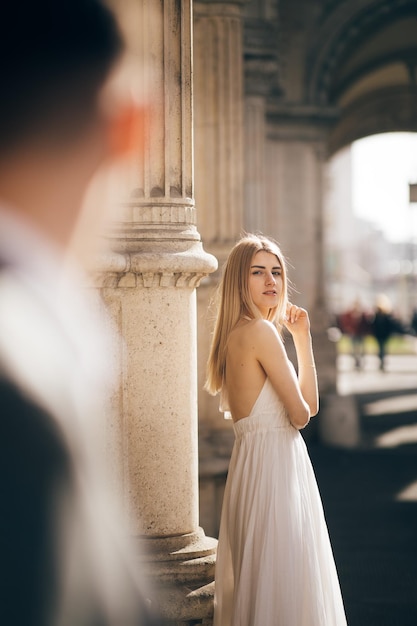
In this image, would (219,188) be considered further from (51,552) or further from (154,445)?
(51,552)

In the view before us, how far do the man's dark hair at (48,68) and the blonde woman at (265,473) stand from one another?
58.0 inches

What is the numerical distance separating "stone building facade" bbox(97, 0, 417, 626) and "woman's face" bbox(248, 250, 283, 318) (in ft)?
0.80

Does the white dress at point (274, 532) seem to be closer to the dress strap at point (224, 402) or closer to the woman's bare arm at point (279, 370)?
the woman's bare arm at point (279, 370)

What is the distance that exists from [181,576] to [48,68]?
2.34 m

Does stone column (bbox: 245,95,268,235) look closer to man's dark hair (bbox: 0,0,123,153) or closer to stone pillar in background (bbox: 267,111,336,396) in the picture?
stone pillar in background (bbox: 267,111,336,396)

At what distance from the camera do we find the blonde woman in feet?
13.2

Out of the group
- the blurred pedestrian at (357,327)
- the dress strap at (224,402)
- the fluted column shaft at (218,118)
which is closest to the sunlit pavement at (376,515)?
the dress strap at (224,402)

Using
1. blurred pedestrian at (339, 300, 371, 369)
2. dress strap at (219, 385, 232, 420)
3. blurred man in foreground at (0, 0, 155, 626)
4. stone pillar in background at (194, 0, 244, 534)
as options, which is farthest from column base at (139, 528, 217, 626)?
blurred pedestrian at (339, 300, 371, 369)

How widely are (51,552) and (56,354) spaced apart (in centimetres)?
46

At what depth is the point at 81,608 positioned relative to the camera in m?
1.70

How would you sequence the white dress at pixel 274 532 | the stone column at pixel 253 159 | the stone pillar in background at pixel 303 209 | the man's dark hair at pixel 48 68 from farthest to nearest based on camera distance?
the stone pillar in background at pixel 303 209
the stone column at pixel 253 159
the white dress at pixel 274 532
the man's dark hair at pixel 48 68

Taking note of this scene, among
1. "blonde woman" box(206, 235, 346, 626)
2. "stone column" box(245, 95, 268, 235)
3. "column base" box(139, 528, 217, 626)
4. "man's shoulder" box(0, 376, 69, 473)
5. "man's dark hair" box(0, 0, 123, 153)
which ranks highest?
"stone column" box(245, 95, 268, 235)

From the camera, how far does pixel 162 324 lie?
437cm

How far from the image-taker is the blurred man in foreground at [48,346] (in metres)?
1.63
